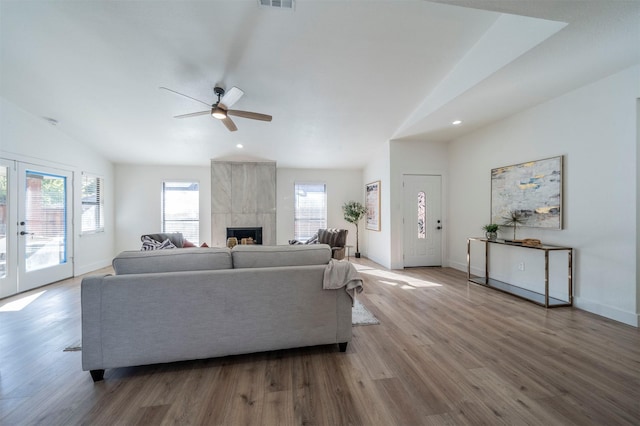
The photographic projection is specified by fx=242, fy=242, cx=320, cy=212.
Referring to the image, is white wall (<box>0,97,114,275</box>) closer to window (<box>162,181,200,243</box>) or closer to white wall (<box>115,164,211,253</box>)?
white wall (<box>115,164,211,253</box>)

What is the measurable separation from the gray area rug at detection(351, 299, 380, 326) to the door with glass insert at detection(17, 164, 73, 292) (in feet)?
16.8

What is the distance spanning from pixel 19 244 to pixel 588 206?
7999mm

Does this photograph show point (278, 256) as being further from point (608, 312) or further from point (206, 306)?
point (608, 312)

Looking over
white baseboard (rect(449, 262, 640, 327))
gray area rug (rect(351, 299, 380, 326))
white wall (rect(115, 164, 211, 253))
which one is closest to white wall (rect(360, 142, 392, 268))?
gray area rug (rect(351, 299, 380, 326))

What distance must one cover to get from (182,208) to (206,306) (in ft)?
17.7

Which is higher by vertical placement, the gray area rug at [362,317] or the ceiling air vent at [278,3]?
the ceiling air vent at [278,3]

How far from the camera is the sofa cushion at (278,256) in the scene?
2076 millimetres

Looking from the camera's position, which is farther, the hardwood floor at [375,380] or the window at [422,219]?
the window at [422,219]

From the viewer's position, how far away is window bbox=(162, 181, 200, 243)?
637 centimetres

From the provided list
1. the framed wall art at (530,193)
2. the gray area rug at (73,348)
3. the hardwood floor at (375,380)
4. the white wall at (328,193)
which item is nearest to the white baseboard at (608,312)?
the hardwood floor at (375,380)

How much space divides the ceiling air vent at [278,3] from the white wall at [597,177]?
12.0ft

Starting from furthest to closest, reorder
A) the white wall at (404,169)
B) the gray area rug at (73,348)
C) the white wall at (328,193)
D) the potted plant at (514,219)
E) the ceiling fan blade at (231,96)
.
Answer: the white wall at (328,193) < the white wall at (404,169) < the potted plant at (514,219) < the ceiling fan blade at (231,96) < the gray area rug at (73,348)

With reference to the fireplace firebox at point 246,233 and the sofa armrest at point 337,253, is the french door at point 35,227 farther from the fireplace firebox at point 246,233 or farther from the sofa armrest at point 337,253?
the sofa armrest at point 337,253

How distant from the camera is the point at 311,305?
2051mm
